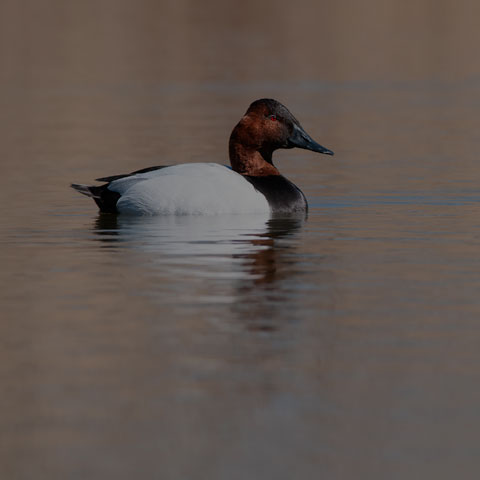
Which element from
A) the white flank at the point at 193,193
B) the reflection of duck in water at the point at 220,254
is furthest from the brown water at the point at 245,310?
the white flank at the point at 193,193

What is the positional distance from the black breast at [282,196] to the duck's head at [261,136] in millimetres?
594

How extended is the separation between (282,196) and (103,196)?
1.54 metres

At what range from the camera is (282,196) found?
38.8ft

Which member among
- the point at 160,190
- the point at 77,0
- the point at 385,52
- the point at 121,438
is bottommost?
the point at 121,438

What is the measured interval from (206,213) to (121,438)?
20.4ft

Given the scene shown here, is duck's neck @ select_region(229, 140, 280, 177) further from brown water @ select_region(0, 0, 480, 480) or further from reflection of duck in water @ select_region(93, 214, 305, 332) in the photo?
reflection of duck in water @ select_region(93, 214, 305, 332)

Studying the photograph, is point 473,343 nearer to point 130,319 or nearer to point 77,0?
point 130,319

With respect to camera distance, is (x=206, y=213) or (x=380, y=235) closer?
(x=380, y=235)

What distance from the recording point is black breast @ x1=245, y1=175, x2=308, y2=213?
1177 centimetres

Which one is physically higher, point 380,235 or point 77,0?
point 77,0

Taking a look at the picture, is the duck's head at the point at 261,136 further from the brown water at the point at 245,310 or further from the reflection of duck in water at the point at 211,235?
the reflection of duck in water at the point at 211,235

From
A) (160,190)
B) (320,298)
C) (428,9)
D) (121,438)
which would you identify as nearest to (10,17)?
(428,9)

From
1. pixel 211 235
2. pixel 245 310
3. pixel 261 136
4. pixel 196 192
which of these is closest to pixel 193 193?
pixel 196 192

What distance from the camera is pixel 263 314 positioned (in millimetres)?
7539
